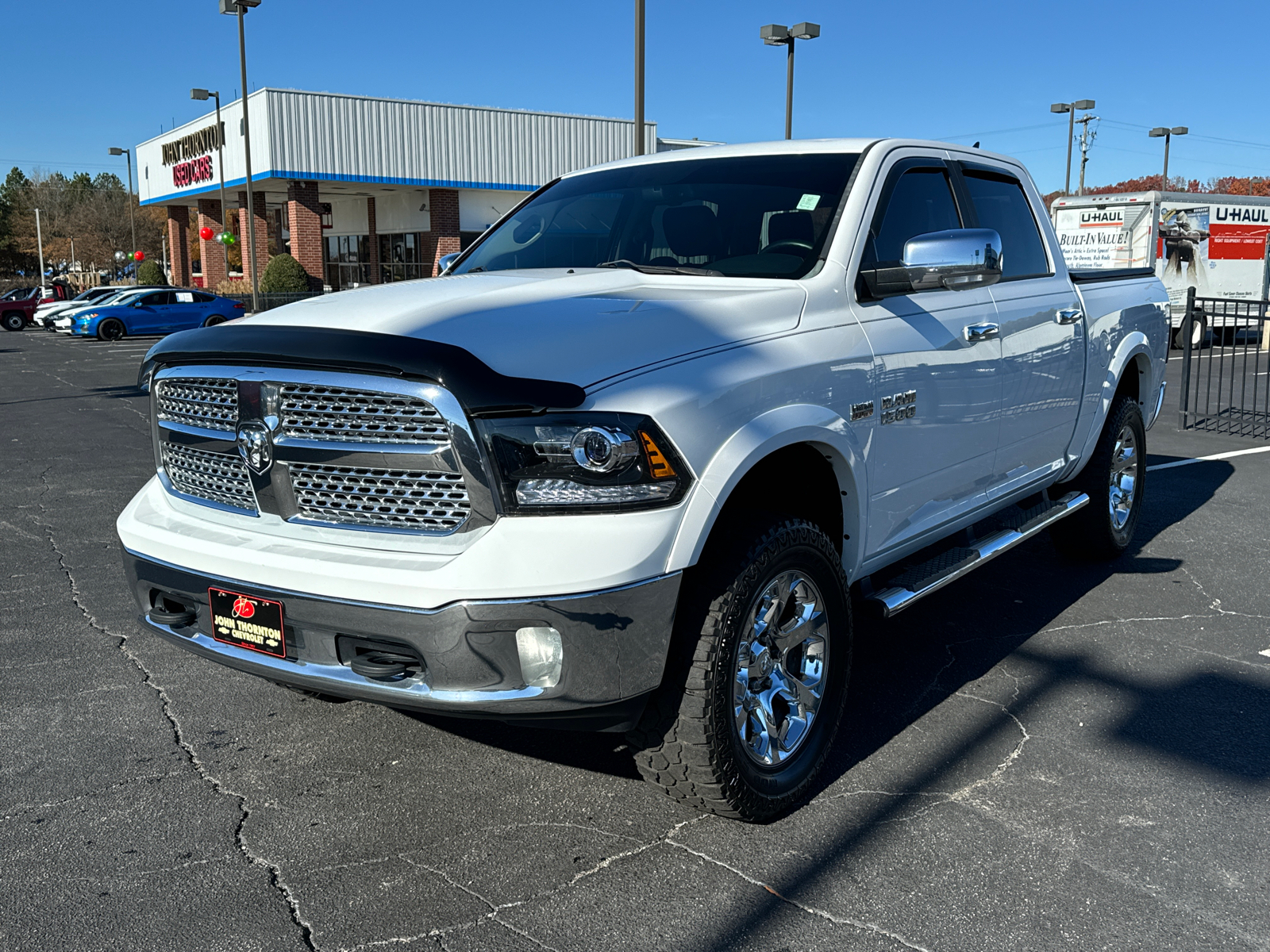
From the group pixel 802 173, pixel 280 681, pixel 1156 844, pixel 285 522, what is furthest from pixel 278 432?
pixel 1156 844

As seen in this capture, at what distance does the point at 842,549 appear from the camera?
3.66m

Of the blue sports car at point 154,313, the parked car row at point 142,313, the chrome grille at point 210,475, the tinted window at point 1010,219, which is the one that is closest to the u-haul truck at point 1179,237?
the tinted window at point 1010,219

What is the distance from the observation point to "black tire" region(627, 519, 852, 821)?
9.62ft

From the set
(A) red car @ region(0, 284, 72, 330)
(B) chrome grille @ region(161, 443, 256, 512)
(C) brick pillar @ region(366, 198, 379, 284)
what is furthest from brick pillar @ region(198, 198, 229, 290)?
(B) chrome grille @ region(161, 443, 256, 512)

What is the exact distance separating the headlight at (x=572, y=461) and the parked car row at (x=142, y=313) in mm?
31036

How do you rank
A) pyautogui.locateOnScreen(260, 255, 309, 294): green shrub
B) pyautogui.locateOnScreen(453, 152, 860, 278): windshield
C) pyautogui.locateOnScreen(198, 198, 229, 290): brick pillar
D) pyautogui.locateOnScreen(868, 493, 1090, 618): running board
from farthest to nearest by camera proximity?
1. pyautogui.locateOnScreen(198, 198, 229, 290): brick pillar
2. pyautogui.locateOnScreen(260, 255, 309, 294): green shrub
3. pyautogui.locateOnScreen(453, 152, 860, 278): windshield
4. pyautogui.locateOnScreen(868, 493, 1090, 618): running board

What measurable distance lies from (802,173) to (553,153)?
1425 inches

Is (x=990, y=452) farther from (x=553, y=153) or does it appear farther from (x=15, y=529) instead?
(x=553, y=153)

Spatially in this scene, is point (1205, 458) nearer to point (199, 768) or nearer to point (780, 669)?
point (780, 669)

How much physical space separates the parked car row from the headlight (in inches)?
1222

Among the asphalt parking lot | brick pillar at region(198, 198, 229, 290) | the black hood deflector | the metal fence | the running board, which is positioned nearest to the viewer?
the black hood deflector

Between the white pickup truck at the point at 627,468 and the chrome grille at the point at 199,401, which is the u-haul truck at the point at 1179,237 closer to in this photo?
the white pickup truck at the point at 627,468

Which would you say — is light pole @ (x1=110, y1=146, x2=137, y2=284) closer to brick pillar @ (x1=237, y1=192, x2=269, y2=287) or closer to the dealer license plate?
brick pillar @ (x1=237, y1=192, x2=269, y2=287)

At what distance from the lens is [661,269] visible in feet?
13.0
